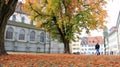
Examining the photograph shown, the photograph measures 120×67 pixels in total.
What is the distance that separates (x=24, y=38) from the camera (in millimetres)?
94688

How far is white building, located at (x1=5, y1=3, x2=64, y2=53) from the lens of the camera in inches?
3460

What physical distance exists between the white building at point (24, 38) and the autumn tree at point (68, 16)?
40.6 m

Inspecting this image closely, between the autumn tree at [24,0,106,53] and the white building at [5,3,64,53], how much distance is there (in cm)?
4060

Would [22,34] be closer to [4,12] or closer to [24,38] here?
[24,38]

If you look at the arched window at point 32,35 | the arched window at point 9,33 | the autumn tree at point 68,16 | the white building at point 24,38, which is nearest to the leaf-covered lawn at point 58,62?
the autumn tree at point 68,16

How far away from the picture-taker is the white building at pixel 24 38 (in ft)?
288

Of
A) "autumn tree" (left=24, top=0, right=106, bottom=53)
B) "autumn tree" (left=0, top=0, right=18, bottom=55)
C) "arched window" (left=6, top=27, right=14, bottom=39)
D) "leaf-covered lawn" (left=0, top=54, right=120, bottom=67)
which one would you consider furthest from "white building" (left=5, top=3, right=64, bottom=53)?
"leaf-covered lawn" (left=0, top=54, right=120, bottom=67)

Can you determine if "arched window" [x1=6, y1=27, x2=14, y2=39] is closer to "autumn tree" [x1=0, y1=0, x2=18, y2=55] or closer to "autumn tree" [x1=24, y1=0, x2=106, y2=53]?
"autumn tree" [x1=24, y1=0, x2=106, y2=53]

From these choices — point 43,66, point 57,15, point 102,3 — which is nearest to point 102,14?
point 102,3

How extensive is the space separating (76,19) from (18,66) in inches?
1217

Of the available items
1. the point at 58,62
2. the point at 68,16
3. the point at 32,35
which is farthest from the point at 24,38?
the point at 58,62

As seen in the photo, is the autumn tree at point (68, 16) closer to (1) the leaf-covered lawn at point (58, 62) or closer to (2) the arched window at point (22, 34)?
(1) the leaf-covered lawn at point (58, 62)

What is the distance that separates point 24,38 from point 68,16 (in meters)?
56.9

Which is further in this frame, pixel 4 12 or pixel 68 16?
pixel 68 16
